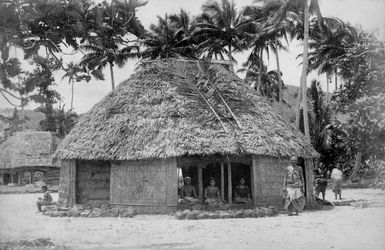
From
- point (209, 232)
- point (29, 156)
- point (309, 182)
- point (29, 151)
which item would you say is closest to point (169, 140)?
point (209, 232)

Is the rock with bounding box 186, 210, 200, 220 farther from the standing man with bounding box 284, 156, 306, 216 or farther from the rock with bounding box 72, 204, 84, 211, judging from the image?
the rock with bounding box 72, 204, 84, 211

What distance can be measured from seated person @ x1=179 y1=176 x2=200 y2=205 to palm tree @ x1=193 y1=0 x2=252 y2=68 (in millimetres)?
14796

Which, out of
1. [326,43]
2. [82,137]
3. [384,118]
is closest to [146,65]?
[82,137]

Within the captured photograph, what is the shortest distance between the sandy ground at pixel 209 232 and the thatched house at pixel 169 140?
57.7 inches

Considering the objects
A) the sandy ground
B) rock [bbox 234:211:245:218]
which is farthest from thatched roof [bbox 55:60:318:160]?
the sandy ground

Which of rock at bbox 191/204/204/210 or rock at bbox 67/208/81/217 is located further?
rock at bbox 191/204/204/210

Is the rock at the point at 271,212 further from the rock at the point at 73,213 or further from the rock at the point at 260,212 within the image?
the rock at the point at 73,213

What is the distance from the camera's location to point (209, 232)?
31.5ft

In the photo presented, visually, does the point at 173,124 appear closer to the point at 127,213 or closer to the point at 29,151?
the point at 127,213

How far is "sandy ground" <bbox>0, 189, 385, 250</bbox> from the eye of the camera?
8.09 meters

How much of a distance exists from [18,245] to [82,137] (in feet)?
25.4

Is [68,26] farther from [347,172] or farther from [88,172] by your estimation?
[347,172]

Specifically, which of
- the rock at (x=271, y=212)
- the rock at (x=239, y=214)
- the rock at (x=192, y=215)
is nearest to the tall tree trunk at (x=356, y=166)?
the rock at (x=271, y=212)

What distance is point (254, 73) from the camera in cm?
3500
